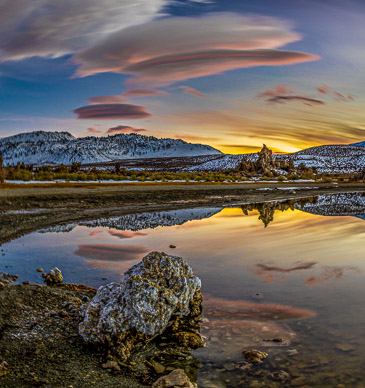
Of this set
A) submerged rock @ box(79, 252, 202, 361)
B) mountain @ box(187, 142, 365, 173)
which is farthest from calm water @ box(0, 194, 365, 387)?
mountain @ box(187, 142, 365, 173)

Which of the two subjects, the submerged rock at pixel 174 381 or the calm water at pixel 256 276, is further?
the calm water at pixel 256 276

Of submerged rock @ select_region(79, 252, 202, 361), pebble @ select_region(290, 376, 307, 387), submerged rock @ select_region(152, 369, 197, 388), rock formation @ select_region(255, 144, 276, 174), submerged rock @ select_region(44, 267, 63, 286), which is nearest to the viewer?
submerged rock @ select_region(152, 369, 197, 388)

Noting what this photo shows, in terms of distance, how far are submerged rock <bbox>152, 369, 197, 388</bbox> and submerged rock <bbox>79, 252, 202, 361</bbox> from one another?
0.48m

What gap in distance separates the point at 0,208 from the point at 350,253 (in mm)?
12363

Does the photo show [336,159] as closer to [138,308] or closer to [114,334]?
[138,308]

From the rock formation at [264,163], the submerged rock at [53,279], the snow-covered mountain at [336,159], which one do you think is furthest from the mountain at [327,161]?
the submerged rock at [53,279]

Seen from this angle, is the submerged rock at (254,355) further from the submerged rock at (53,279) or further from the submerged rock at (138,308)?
the submerged rock at (53,279)

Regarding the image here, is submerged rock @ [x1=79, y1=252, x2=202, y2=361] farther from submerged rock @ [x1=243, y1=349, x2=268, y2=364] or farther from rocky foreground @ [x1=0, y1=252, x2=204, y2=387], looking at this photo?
submerged rock @ [x1=243, y1=349, x2=268, y2=364]

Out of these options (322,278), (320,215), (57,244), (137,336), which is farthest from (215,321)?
(320,215)

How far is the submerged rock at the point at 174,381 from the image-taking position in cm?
304

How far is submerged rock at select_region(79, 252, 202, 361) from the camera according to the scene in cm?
357

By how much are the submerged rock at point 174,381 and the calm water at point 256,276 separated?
18cm

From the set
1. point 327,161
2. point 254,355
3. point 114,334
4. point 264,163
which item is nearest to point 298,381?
point 254,355

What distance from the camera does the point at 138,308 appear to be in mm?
3609
